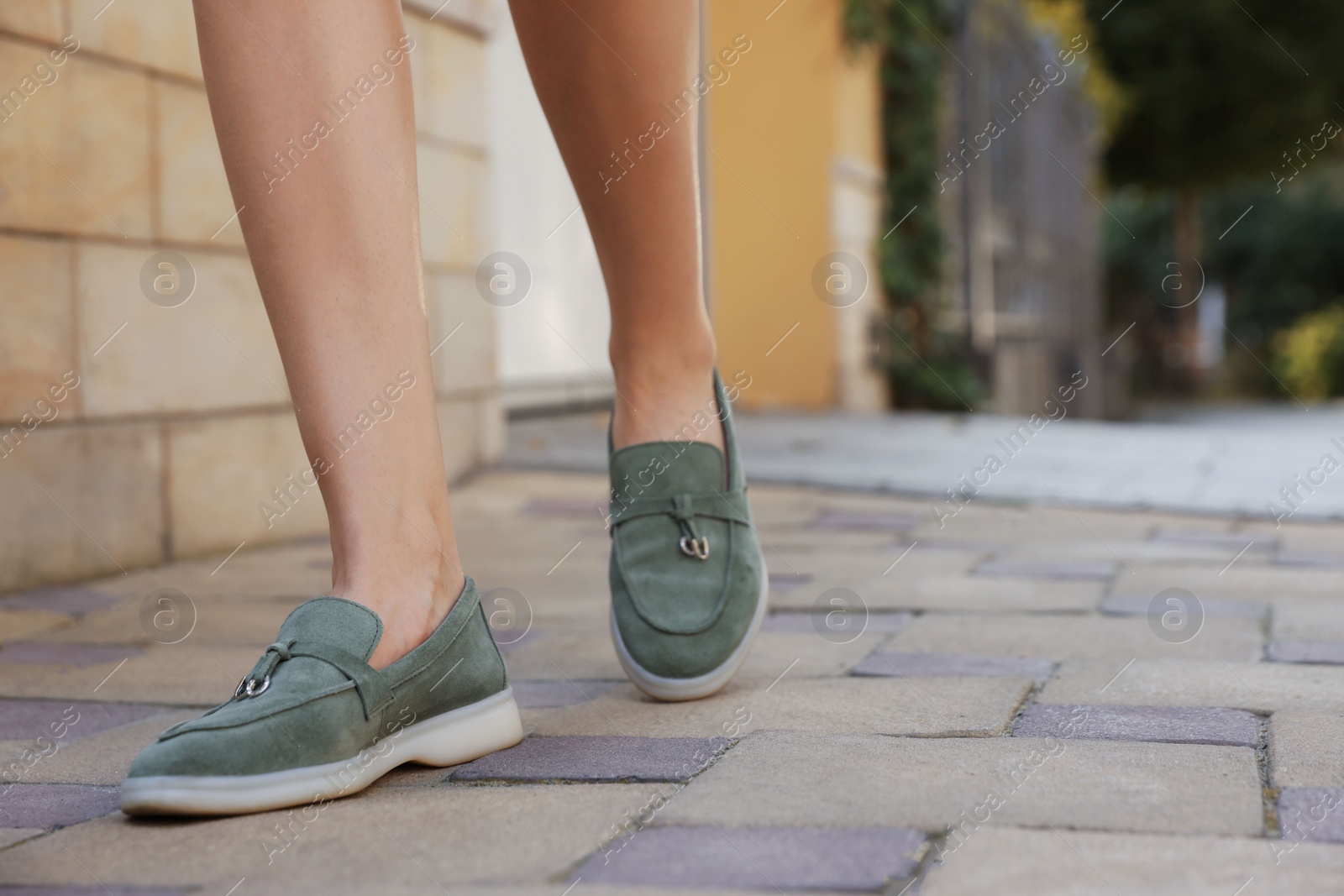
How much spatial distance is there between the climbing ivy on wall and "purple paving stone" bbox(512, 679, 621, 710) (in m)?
4.67

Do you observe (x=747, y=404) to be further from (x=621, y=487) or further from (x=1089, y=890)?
(x=1089, y=890)

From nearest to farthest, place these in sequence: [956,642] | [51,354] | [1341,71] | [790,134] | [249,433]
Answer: [956,642] → [51,354] → [249,433] → [790,134] → [1341,71]

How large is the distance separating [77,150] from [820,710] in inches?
65.2

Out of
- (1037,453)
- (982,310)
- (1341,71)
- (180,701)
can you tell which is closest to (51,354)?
(180,701)

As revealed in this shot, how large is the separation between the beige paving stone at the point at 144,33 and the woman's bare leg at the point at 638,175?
1135 mm

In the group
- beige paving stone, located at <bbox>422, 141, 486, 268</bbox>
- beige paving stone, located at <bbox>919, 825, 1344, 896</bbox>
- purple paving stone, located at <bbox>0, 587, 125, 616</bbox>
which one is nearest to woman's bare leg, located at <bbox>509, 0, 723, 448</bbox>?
beige paving stone, located at <bbox>919, 825, 1344, 896</bbox>

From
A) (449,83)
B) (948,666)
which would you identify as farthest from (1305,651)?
(449,83)

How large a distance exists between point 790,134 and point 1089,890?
504 centimetres

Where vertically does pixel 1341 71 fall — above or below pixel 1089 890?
above

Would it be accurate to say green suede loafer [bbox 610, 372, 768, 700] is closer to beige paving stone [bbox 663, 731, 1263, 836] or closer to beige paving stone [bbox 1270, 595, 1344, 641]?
beige paving stone [bbox 663, 731, 1263, 836]

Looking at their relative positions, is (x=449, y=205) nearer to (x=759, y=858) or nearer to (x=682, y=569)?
(x=682, y=569)

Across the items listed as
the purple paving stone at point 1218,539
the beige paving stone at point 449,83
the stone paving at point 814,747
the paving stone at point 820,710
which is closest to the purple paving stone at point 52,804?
the stone paving at point 814,747

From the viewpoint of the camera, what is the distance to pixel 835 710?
1331 millimetres

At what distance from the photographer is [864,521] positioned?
2863mm
